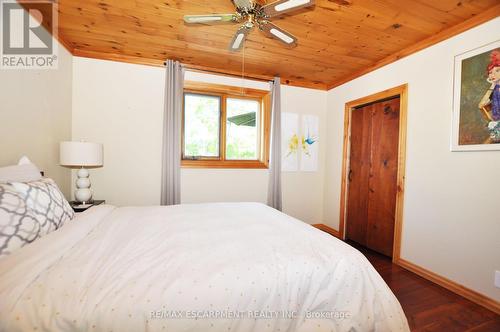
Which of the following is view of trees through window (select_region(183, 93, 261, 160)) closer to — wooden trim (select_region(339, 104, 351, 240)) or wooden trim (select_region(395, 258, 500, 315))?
wooden trim (select_region(339, 104, 351, 240))

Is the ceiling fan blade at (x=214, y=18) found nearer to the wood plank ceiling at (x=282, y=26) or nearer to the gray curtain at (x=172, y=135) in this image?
the wood plank ceiling at (x=282, y=26)

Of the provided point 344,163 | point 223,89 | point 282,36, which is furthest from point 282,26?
point 344,163

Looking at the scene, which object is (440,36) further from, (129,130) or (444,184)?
(129,130)

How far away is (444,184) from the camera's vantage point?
6.70 feet

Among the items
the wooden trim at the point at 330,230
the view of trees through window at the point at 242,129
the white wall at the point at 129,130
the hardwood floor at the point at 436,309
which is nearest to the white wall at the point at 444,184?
the hardwood floor at the point at 436,309

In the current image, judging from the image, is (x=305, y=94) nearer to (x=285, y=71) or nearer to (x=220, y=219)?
(x=285, y=71)

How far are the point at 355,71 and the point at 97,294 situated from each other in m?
3.52

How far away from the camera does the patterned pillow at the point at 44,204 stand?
3.72ft

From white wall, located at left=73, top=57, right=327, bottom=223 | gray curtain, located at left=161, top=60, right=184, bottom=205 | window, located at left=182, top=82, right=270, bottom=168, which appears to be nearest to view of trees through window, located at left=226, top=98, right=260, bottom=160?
window, located at left=182, top=82, right=270, bottom=168

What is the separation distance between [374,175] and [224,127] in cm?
214

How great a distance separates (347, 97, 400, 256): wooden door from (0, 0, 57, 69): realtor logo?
349 centimetres

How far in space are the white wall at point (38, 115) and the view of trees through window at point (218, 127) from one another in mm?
1320

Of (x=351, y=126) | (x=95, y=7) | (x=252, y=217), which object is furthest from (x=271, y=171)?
(x=95, y=7)

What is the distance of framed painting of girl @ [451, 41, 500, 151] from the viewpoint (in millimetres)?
1718
